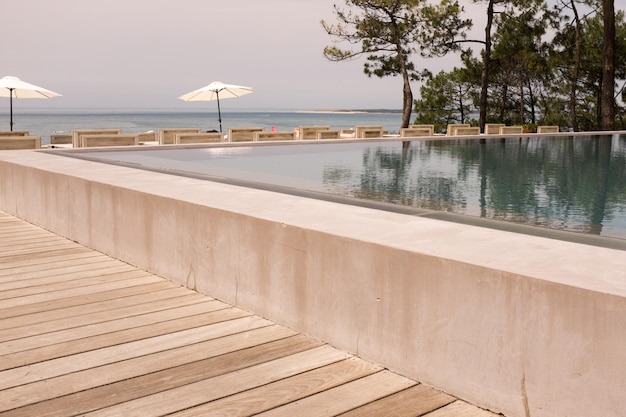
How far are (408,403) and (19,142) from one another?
9845 millimetres

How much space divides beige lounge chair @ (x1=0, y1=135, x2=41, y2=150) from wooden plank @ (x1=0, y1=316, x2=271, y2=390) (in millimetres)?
8216

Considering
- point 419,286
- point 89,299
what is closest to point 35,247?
point 89,299

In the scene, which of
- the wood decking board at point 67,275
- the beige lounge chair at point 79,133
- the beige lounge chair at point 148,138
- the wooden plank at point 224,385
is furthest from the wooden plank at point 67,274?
the beige lounge chair at point 148,138

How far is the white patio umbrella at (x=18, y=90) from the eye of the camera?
17.0 meters

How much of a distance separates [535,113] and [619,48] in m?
6.05

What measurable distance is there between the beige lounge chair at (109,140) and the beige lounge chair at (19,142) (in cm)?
113

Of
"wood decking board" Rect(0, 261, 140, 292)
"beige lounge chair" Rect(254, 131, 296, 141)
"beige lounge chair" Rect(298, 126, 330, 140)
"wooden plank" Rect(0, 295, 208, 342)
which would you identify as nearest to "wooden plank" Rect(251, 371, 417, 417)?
"wooden plank" Rect(0, 295, 208, 342)

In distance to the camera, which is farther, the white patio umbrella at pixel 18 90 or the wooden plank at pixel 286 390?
the white patio umbrella at pixel 18 90

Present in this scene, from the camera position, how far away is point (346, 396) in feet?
9.16

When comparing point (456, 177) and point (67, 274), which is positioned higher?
point (456, 177)

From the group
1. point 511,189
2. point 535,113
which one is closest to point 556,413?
point 511,189

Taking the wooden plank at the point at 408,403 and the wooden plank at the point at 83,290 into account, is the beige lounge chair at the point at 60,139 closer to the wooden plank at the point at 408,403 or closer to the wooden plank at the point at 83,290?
the wooden plank at the point at 83,290

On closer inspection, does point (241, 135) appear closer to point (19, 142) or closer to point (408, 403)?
point (19, 142)

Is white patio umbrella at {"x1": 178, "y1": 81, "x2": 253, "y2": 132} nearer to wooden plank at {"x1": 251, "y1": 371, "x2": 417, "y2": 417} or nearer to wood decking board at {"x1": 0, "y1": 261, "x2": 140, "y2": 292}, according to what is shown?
wood decking board at {"x1": 0, "y1": 261, "x2": 140, "y2": 292}
